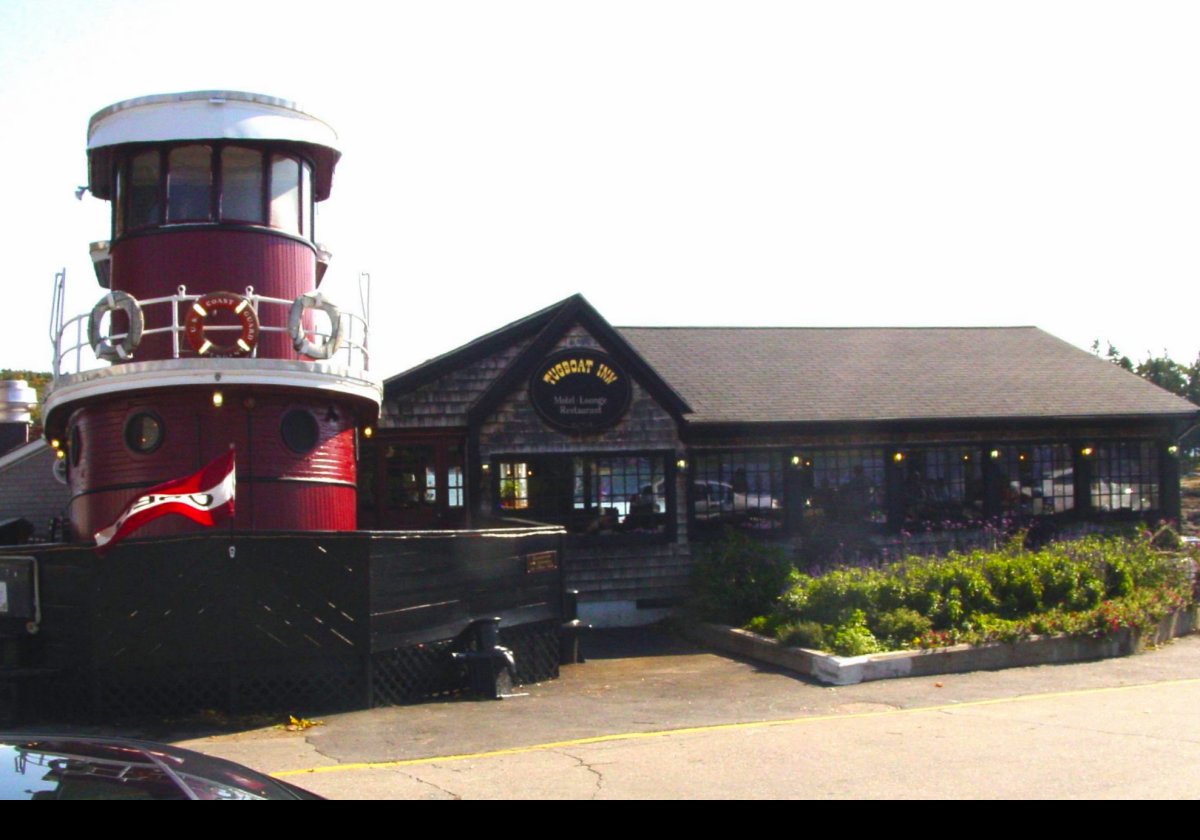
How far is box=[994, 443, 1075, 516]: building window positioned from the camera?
75.5 ft

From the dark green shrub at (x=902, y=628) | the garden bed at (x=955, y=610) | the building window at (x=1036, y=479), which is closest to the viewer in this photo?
the garden bed at (x=955, y=610)

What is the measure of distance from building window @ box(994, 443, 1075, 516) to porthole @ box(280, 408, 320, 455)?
46.4ft

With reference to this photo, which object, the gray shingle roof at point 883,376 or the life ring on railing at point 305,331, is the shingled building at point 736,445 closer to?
the gray shingle roof at point 883,376

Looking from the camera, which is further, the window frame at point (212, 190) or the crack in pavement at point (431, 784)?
the window frame at point (212, 190)

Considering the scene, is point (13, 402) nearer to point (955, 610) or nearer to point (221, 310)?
point (221, 310)

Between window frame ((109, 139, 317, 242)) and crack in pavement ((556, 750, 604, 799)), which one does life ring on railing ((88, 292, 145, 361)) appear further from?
crack in pavement ((556, 750, 604, 799))

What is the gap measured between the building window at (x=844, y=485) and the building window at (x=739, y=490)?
54cm

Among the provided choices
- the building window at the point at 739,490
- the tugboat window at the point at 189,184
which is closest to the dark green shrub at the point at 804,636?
the building window at the point at 739,490

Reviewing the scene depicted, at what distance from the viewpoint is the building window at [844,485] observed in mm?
21688

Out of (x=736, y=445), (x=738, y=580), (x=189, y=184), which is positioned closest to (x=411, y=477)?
(x=738, y=580)

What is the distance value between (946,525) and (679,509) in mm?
5420

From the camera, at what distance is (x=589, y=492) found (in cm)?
2008
